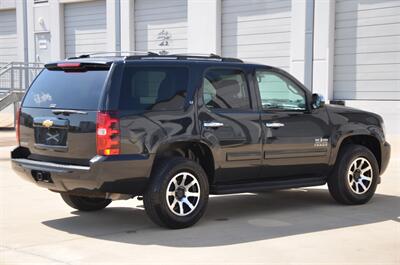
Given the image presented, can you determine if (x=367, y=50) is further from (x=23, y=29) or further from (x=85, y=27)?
(x=23, y=29)

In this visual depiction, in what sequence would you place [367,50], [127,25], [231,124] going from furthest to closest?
[127,25] → [367,50] → [231,124]

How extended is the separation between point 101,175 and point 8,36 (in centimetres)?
2283

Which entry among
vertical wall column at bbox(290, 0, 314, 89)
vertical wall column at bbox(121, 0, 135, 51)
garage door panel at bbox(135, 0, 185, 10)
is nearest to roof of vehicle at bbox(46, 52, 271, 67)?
vertical wall column at bbox(290, 0, 314, 89)

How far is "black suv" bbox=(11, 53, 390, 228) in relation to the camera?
259 inches

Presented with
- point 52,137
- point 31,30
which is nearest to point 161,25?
point 31,30

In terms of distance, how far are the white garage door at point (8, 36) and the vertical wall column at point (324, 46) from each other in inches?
571

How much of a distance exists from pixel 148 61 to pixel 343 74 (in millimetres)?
11146

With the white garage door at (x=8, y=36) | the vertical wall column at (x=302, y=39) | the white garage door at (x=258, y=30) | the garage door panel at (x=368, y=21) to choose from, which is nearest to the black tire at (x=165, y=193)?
the garage door panel at (x=368, y=21)

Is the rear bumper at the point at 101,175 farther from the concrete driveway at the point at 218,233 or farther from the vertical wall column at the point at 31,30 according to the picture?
the vertical wall column at the point at 31,30

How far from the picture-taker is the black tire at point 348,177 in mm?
8273

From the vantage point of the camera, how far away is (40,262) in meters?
5.73

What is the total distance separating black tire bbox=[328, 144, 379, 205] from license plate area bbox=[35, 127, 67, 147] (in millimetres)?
3459

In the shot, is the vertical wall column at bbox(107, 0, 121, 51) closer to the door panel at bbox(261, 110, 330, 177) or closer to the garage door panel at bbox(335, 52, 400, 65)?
the garage door panel at bbox(335, 52, 400, 65)

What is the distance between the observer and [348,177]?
8328 millimetres
